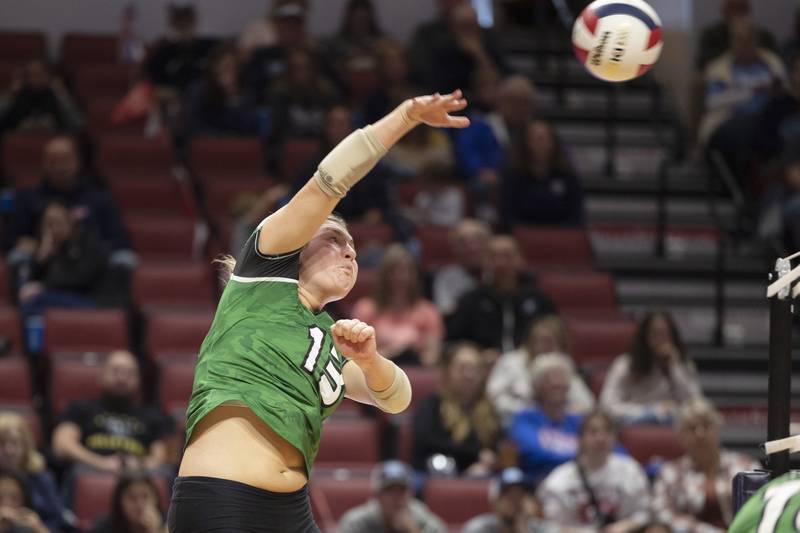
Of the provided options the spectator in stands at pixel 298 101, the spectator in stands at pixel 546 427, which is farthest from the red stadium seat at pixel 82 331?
the spectator in stands at pixel 298 101

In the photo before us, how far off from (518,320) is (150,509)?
3268 millimetres

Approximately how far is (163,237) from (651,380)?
12.3 feet

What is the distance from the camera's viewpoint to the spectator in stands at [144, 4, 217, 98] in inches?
518

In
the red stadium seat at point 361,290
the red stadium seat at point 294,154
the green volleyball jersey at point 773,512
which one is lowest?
the green volleyball jersey at point 773,512

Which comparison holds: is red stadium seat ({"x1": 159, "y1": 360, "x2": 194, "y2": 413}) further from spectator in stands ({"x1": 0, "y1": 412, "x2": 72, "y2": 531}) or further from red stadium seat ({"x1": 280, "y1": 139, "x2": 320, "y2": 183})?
red stadium seat ({"x1": 280, "y1": 139, "x2": 320, "y2": 183})

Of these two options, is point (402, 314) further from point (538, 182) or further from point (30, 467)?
point (30, 467)

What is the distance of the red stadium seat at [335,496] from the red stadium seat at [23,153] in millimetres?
4021

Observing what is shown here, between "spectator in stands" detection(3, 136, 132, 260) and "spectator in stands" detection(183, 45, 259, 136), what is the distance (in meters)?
1.56

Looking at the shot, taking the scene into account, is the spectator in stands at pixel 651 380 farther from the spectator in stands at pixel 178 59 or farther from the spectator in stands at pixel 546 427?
the spectator in stands at pixel 178 59

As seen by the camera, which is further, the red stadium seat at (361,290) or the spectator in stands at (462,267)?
the spectator in stands at (462,267)

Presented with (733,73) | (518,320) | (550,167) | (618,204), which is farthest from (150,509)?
(733,73)

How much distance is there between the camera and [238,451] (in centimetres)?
456

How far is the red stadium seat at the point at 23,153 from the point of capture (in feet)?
38.7

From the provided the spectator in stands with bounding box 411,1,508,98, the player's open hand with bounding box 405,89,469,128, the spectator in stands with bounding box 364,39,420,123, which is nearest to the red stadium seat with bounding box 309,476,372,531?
the spectator in stands with bounding box 364,39,420,123
